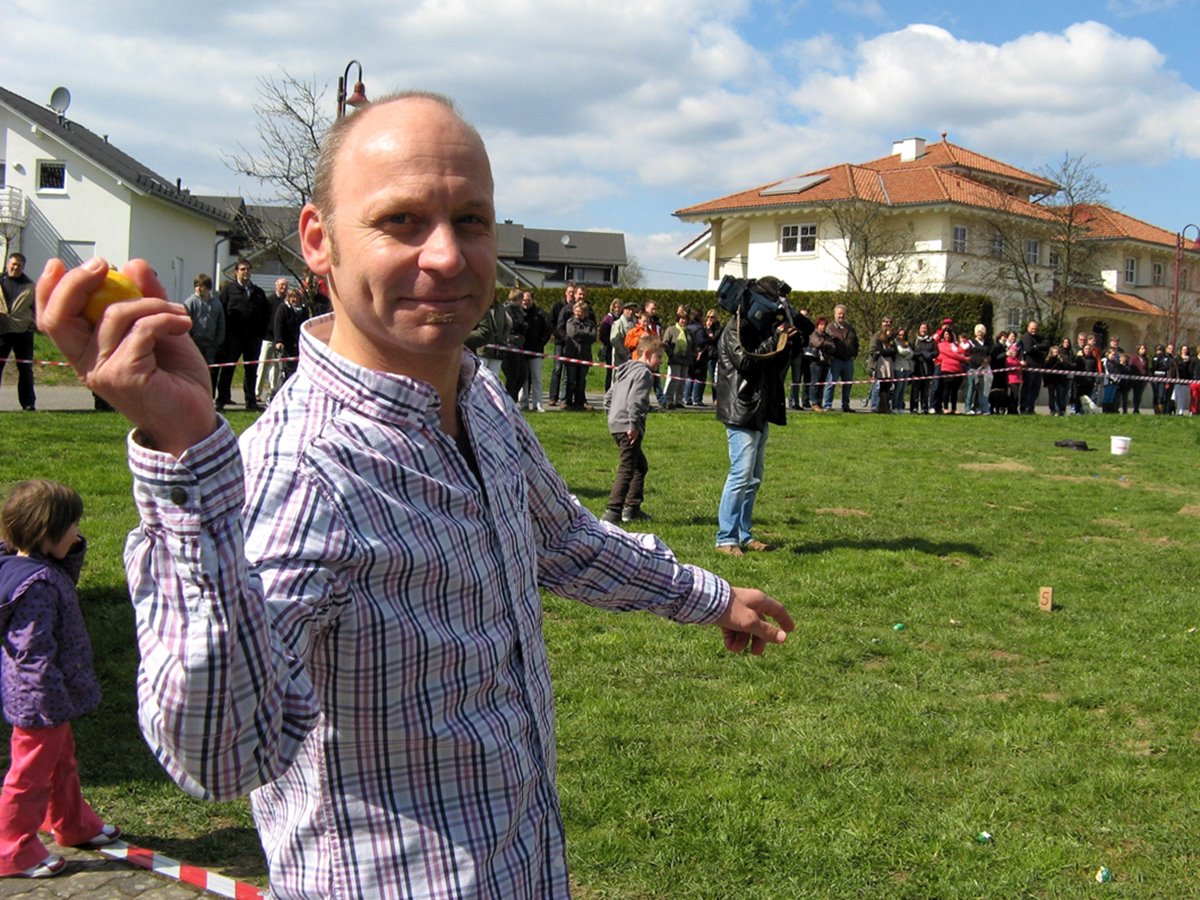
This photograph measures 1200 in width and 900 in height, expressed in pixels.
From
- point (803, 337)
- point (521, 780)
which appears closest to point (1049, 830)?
point (521, 780)

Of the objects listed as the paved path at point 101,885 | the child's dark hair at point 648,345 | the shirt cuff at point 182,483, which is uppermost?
the child's dark hair at point 648,345

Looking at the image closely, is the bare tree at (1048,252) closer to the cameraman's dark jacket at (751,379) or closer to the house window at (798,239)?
the house window at (798,239)

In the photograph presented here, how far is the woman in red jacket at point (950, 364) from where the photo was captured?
78.7 feet

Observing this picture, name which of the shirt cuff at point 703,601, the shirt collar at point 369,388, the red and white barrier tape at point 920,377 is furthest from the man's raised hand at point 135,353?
the red and white barrier tape at point 920,377

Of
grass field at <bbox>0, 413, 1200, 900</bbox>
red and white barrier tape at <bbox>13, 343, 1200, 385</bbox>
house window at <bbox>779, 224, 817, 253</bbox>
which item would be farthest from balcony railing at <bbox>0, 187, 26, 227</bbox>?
grass field at <bbox>0, 413, 1200, 900</bbox>

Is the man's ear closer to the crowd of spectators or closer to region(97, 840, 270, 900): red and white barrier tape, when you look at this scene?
region(97, 840, 270, 900): red and white barrier tape

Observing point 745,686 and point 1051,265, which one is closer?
point 745,686

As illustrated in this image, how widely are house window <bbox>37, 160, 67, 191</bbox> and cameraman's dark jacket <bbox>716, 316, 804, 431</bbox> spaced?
39239 millimetres

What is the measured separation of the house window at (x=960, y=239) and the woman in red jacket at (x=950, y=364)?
20.9m

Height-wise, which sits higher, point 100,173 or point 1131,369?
point 100,173

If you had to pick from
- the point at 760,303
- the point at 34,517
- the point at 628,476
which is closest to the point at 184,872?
the point at 34,517

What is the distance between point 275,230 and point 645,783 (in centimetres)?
1646

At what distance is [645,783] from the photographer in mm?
4918

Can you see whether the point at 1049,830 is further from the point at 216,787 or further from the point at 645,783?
the point at 216,787
